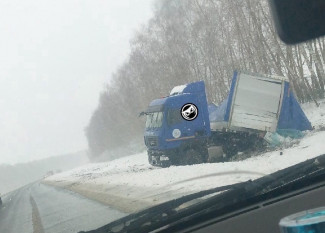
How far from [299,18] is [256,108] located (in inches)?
494

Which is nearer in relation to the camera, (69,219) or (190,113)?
(69,219)

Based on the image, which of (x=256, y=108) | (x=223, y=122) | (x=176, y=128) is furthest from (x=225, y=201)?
(x=256, y=108)

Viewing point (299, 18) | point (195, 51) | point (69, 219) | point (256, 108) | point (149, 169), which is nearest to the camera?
point (299, 18)

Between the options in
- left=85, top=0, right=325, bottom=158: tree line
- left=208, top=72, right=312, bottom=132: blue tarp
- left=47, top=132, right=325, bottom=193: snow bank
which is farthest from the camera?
left=208, top=72, right=312, bottom=132: blue tarp

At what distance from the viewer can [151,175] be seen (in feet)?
23.3

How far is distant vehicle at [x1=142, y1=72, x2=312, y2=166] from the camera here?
7887 mm

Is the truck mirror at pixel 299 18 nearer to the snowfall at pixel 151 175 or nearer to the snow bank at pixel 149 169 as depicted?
the snowfall at pixel 151 175

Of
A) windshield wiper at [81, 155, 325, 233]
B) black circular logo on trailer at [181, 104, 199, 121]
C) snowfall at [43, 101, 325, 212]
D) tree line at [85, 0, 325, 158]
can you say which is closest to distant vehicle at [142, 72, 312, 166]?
tree line at [85, 0, 325, 158]

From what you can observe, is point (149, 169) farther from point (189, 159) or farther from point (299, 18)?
point (299, 18)

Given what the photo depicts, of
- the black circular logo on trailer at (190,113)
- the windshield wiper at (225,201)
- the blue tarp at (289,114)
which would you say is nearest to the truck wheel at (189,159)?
the blue tarp at (289,114)

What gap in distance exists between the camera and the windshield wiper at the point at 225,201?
3256 millimetres

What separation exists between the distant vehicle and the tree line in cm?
24

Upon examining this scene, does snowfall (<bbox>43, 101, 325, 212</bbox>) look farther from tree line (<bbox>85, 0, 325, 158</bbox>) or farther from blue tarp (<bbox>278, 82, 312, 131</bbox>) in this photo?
→ tree line (<bbox>85, 0, 325, 158</bbox>)

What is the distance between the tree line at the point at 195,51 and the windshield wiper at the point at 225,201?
2057 millimetres
